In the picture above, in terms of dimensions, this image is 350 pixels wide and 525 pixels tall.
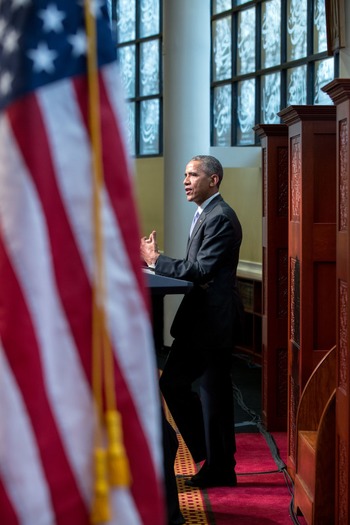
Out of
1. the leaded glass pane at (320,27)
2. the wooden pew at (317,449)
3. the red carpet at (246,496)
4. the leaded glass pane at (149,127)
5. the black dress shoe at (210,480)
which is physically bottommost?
the red carpet at (246,496)

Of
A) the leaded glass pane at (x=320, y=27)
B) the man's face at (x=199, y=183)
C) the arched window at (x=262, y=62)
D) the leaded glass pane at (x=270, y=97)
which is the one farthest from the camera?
the leaded glass pane at (x=270, y=97)

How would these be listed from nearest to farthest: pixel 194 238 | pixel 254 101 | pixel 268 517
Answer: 1. pixel 268 517
2. pixel 194 238
3. pixel 254 101

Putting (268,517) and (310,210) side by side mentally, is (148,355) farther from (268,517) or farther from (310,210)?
(310,210)

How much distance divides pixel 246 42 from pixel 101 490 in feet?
28.4

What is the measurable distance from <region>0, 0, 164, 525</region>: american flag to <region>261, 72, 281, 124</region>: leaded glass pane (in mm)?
7636

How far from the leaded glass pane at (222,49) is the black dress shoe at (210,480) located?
5.90 meters

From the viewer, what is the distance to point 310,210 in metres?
4.79

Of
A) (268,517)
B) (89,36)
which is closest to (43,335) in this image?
(89,36)

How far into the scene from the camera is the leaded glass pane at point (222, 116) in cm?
977

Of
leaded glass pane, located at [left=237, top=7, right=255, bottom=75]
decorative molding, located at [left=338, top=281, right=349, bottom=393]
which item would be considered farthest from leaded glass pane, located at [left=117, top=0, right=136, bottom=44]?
decorative molding, located at [left=338, top=281, right=349, bottom=393]

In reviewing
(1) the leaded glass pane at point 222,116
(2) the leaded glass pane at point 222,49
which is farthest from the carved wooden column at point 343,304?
(2) the leaded glass pane at point 222,49

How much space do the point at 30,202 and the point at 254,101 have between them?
8221mm

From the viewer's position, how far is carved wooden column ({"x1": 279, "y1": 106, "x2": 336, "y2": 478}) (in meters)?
4.77

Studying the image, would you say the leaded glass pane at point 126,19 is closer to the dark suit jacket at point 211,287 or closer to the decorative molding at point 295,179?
the decorative molding at point 295,179
